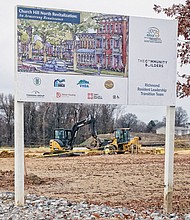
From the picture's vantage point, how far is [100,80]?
6461mm

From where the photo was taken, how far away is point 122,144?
2070 centimetres

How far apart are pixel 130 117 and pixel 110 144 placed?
202 centimetres

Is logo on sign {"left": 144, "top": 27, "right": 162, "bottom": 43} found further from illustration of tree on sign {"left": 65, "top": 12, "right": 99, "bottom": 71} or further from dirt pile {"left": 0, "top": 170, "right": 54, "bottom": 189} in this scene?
dirt pile {"left": 0, "top": 170, "right": 54, "bottom": 189}

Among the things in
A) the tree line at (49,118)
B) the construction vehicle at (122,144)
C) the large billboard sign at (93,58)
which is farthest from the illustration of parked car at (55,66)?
the construction vehicle at (122,144)

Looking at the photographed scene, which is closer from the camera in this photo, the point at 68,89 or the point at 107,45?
the point at 68,89

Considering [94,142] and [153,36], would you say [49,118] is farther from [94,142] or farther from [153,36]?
[153,36]

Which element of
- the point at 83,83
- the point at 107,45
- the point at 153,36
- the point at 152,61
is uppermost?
the point at 153,36

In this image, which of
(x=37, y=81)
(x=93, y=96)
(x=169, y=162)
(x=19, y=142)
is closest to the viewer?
(x=37, y=81)

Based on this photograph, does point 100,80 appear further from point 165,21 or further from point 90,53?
point 165,21

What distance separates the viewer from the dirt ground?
9.30 m

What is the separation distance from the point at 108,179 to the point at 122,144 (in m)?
7.14

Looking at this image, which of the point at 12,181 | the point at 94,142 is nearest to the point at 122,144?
the point at 94,142

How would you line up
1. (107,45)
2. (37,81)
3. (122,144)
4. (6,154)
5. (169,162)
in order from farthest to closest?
1. (122,144)
2. (6,154)
3. (169,162)
4. (107,45)
5. (37,81)

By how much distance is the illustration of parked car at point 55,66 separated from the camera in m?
6.25
